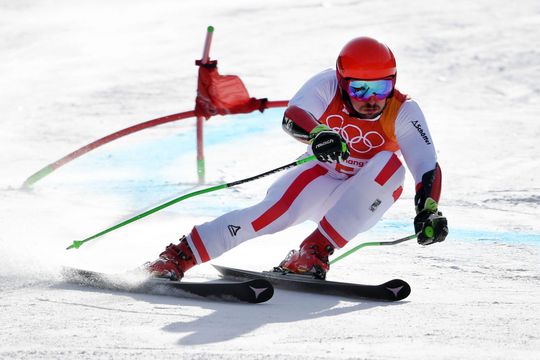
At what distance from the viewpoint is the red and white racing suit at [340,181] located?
4.69 meters

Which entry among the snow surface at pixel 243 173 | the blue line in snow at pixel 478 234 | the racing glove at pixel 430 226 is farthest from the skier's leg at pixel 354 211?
the blue line in snow at pixel 478 234

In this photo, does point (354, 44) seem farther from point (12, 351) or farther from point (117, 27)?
point (117, 27)

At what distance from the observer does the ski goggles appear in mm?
4727

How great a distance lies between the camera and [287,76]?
11.6 metres

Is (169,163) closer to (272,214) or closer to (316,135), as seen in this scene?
(272,214)

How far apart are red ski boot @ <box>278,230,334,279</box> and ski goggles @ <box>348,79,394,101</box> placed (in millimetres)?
657

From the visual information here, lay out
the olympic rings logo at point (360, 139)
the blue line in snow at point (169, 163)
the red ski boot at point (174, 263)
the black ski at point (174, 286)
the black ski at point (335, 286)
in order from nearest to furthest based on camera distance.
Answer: the black ski at point (174, 286) < the black ski at point (335, 286) < the red ski boot at point (174, 263) < the olympic rings logo at point (360, 139) < the blue line in snow at point (169, 163)

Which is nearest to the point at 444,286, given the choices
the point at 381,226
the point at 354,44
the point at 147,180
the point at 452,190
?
the point at 354,44

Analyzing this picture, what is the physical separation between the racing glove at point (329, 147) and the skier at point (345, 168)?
0.30ft

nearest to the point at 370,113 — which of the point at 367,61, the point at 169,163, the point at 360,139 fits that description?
the point at 360,139

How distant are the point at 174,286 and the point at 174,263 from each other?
248 millimetres

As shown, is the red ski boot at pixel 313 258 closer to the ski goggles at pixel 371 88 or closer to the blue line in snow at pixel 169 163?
the ski goggles at pixel 371 88

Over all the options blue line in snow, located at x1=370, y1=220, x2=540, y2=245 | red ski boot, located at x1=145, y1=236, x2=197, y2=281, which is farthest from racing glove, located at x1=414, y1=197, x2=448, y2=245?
blue line in snow, located at x1=370, y1=220, x2=540, y2=245

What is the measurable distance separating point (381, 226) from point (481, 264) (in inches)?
47.4
